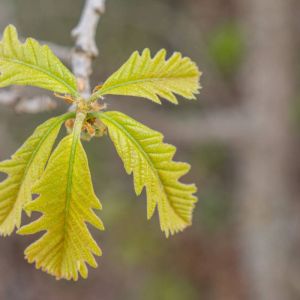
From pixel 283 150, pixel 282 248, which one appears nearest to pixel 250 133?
pixel 283 150

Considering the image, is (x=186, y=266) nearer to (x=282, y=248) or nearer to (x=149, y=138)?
(x=282, y=248)

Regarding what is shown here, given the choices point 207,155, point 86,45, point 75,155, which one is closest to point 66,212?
point 75,155

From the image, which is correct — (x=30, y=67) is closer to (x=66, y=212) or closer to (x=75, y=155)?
(x=75, y=155)

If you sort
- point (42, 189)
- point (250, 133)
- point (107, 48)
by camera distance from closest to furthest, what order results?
1. point (42, 189)
2. point (250, 133)
3. point (107, 48)

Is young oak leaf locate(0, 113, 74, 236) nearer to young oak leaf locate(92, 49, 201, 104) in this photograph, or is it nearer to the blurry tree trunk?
young oak leaf locate(92, 49, 201, 104)

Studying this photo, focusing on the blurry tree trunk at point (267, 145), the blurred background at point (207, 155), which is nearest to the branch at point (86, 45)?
the blurred background at point (207, 155)

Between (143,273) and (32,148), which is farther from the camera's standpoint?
(143,273)
